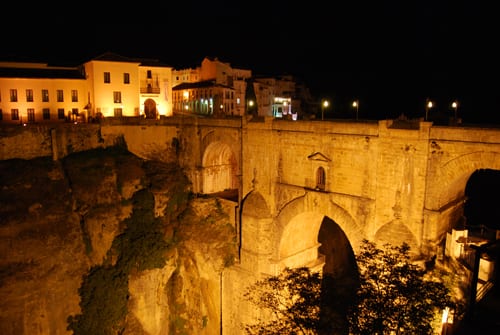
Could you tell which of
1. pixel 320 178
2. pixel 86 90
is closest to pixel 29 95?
pixel 86 90

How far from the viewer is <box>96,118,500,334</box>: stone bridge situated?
18.9 m

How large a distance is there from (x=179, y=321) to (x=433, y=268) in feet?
58.2

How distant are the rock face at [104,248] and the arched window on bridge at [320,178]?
8.05 m

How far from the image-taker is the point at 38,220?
26.5 m

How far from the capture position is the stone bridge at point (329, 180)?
1892 centimetres

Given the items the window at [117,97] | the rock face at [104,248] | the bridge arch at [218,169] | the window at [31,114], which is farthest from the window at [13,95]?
the bridge arch at [218,169]

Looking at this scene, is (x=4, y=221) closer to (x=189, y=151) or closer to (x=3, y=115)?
(x=189, y=151)

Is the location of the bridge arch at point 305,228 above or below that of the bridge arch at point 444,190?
below

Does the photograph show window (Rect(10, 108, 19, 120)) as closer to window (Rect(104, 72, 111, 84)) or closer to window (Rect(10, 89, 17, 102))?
window (Rect(10, 89, 17, 102))

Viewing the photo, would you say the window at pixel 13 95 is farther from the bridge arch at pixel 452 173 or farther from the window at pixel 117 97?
the bridge arch at pixel 452 173

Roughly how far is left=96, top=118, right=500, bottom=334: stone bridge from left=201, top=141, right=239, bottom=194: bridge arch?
0.35 feet

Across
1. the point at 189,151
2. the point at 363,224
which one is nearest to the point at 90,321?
the point at 189,151

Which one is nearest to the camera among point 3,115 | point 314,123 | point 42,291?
point 314,123

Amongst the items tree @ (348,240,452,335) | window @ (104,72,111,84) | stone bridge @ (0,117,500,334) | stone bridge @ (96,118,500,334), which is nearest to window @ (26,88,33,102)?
window @ (104,72,111,84)
